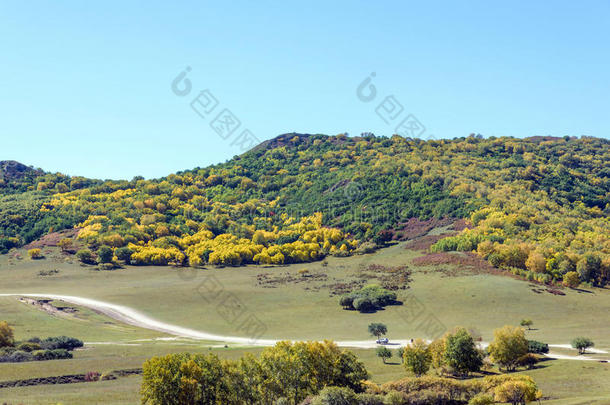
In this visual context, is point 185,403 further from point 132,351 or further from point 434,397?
point 132,351

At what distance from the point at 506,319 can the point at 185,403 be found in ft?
203

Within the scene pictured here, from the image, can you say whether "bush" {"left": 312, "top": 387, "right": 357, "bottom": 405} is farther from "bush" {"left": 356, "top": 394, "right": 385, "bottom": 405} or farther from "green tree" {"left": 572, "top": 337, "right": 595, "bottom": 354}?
"green tree" {"left": 572, "top": 337, "right": 595, "bottom": 354}

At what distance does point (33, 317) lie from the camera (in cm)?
9600

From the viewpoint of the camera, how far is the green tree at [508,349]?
60.6m

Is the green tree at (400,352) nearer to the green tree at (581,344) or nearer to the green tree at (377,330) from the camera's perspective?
the green tree at (377,330)

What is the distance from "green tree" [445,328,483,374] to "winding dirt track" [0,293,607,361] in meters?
11.7

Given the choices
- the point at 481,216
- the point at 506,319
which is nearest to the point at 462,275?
the point at 506,319

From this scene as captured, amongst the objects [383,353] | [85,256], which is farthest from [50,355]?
[85,256]

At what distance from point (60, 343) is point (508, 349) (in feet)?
183

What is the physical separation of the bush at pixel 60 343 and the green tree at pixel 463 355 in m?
48.1

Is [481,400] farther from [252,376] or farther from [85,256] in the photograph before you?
[85,256]

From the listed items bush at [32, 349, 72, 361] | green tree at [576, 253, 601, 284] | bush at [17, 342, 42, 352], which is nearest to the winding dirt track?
bush at [17, 342, 42, 352]

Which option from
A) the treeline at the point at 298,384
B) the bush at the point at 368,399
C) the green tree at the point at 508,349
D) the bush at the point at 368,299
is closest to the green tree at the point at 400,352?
the green tree at the point at 508,349

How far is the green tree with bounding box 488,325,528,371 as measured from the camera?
60.6 metres
